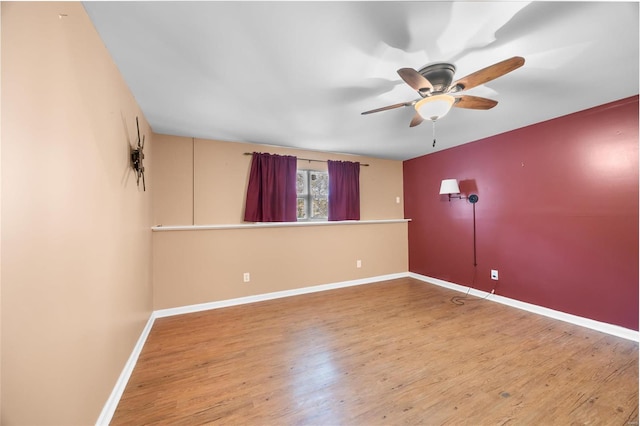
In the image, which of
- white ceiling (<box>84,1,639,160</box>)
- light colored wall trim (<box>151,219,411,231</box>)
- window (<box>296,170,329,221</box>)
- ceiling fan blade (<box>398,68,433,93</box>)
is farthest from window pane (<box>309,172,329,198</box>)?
ceiling fan blade (<box>398,68,433,93</box>)

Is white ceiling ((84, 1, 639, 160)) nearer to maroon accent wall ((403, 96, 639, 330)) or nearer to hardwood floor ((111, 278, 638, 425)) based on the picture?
maroon accent wall ((403, 96, 639, 330))

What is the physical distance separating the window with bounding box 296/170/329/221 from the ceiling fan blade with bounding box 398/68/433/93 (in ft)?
8.36

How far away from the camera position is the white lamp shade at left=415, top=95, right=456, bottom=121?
1649mm

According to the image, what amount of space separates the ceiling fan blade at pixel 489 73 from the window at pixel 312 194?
102 inches

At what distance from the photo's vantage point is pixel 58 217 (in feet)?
3.28

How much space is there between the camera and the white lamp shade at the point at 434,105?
1.65 meters

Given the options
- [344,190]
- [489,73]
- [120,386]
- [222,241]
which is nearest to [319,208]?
[344,190]

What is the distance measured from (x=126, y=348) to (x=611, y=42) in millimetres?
3892

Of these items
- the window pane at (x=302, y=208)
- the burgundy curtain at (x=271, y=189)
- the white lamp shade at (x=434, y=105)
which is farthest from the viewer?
the window pane at (x=302, y=208)

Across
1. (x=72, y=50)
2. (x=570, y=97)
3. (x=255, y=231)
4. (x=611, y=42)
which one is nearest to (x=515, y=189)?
(x=570, y=97)

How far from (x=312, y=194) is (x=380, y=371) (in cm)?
272

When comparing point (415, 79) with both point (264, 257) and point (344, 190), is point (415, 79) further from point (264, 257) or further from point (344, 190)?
point (264, 257)

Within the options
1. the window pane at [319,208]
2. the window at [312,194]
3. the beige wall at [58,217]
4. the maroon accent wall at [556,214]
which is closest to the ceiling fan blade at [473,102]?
the maroon accent wall at [556,214]

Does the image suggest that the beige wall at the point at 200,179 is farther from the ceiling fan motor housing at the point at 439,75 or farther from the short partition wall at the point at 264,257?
the ceiling fan motor housing at the point at 439,75
